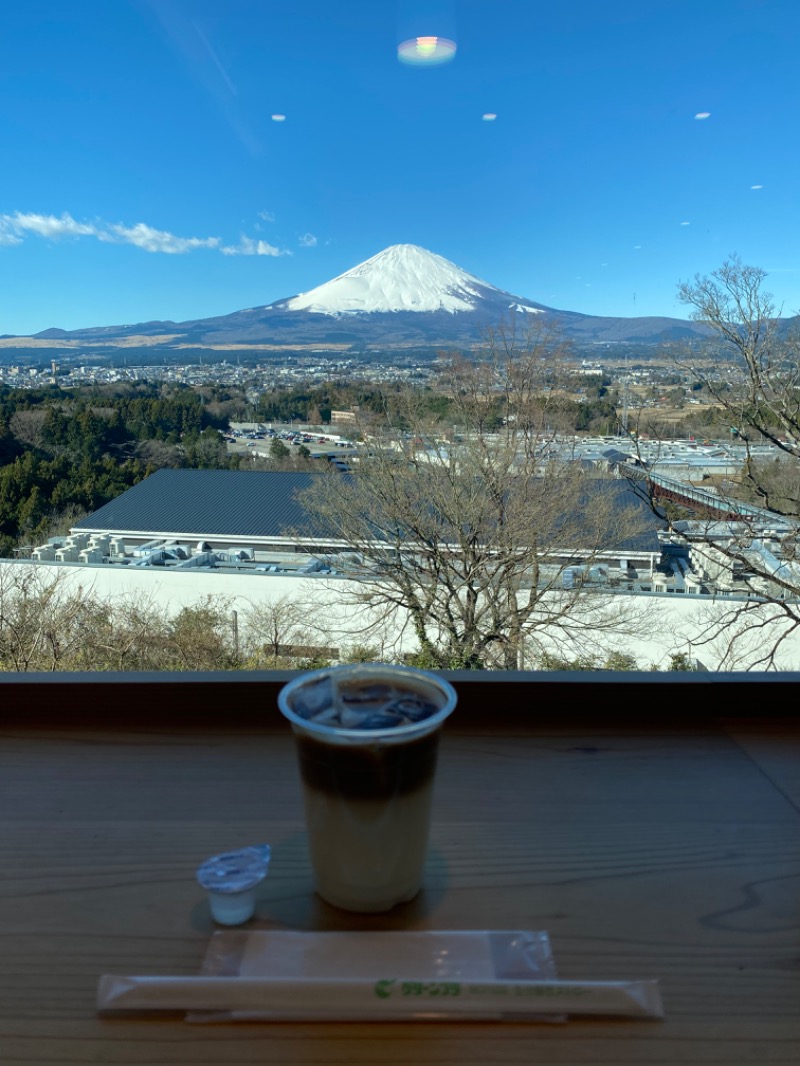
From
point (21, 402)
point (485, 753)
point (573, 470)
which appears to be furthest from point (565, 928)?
point (573, 470)

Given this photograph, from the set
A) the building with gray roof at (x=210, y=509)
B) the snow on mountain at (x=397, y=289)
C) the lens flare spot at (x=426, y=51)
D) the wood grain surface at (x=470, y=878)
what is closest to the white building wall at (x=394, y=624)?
the building with gray roof at (x=210, y=509)

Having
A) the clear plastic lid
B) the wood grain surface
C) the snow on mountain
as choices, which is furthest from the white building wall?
the clear plastic lid

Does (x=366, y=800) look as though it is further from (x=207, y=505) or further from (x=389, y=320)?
(x=389, y=320)

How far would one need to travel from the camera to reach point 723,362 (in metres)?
4.16

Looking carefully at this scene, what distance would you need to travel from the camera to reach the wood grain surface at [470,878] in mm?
349

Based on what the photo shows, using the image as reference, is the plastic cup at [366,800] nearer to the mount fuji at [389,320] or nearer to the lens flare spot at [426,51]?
the lens flare spot at [426,51]

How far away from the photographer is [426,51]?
2266 millimetres

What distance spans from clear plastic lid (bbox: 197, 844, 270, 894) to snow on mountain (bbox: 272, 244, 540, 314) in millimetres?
3902

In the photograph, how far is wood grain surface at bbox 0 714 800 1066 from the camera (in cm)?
35

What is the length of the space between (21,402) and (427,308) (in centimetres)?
259

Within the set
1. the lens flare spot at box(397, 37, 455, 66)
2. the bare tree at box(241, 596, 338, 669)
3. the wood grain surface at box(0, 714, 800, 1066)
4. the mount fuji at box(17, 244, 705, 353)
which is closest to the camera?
the wood grain surface at box(0, 714, 800, 1066)

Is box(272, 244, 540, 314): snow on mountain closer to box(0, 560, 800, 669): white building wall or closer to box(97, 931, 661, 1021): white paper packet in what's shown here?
box(0, 560, 800, 669): white building wall

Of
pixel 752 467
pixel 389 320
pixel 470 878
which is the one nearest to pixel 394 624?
pixel 389 320

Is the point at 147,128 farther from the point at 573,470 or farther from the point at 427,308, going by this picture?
the point at 573,470
